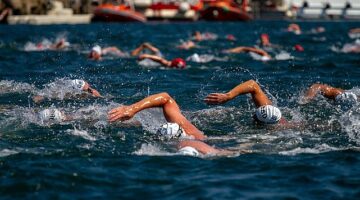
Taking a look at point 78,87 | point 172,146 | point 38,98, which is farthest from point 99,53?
point 172,146

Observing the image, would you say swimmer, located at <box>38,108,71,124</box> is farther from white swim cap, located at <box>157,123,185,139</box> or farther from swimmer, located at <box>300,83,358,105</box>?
swimmer, located at <box>300,83,358,105</box>

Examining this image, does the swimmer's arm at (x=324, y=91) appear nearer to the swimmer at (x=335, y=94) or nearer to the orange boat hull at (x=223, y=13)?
the swimmer at (x=335, y=94)

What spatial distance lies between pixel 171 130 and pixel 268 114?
5.85 ft

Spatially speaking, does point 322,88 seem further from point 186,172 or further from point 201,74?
point 201,74

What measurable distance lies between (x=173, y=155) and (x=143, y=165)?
53cm

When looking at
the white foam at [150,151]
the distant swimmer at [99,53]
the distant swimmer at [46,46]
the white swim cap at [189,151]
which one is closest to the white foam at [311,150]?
the white swim cap at [189,151]

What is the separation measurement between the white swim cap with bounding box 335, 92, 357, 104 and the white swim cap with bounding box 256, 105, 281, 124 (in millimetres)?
1942

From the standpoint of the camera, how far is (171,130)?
10141mm

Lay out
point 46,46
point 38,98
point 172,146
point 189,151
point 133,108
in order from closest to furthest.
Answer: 1. point 189,151
2. point 133,108
3. point 172,146
4. point 38,98
5. point 46,46

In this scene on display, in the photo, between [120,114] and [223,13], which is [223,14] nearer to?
[223,13]

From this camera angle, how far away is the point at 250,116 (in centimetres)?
1301

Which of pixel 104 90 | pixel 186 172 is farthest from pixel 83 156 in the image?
pixel 104 90

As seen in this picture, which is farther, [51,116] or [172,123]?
[51,116]

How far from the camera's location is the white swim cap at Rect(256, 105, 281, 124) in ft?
36.9
